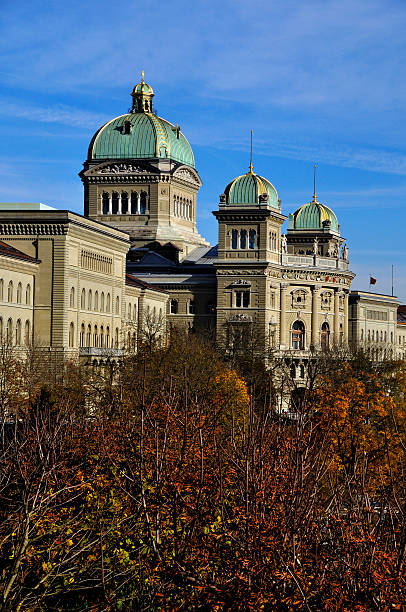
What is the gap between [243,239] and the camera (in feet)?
490

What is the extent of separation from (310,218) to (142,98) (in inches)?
1363

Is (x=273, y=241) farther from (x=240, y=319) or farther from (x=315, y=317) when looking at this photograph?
(x=315, y=317)

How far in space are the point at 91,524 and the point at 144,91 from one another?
145727mm

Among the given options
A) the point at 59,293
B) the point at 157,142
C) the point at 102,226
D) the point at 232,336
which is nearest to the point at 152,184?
the point at 157,142

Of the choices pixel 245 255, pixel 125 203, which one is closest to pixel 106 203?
pixel 125 203

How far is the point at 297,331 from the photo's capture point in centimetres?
15688

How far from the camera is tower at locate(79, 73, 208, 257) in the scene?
16288 cm

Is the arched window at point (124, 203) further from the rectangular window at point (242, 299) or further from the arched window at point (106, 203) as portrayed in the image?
the rectangular window at point (242, 299)

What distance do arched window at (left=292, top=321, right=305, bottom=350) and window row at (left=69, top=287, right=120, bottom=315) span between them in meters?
41.2

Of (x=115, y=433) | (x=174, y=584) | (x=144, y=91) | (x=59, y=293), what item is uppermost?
(x=144, y=91)

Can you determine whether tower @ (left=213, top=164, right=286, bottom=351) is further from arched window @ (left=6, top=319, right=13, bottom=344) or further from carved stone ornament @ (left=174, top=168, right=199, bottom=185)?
arched window @ (left=6, top=319, right=13, bottom=344)

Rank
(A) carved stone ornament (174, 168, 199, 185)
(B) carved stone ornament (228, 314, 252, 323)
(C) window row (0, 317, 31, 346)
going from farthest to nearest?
(A) carved stone ornament (174, 168, 199, 185) → (B) carved stone ornament (228, 314, 252, 323) → (C) window row (0, 317, 31, 346)

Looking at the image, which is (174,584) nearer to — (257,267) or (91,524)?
(91,524)

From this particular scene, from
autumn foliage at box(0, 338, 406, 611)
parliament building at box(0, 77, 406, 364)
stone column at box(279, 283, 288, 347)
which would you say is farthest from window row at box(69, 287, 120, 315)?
autumn foliage at box(0, 338, 406, 611)
